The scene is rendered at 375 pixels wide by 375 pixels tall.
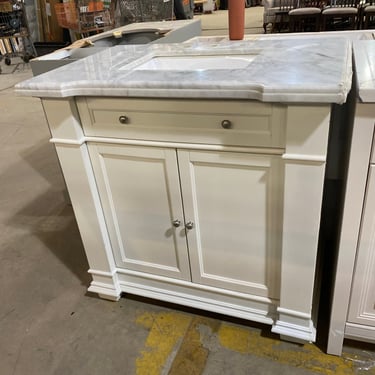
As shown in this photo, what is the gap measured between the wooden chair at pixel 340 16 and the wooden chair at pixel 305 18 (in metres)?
0.09

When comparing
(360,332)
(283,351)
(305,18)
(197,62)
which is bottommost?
(283,351)

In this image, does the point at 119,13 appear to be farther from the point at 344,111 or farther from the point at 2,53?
the point at 2,53

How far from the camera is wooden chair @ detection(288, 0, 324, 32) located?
498 cm

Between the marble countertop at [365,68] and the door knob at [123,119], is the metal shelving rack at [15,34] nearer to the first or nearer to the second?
the door knob at [123,119]

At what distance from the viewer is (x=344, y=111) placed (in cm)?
133

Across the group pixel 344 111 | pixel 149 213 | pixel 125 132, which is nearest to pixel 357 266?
pixel 344 111

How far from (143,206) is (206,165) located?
306mm

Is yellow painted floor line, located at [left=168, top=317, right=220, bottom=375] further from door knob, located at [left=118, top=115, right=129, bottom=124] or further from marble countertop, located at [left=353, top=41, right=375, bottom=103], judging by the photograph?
marble countertop, located at [left=353, top=41, right=375, bottom=103]

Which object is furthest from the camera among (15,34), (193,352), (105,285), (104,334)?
(15,34)

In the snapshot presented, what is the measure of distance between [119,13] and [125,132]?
2652mm

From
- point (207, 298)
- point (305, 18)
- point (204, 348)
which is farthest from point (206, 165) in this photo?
point (305, 18)

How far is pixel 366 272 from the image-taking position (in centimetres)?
109

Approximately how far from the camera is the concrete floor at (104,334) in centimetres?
125

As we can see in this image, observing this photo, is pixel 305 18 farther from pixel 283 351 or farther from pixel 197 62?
pixel 283 351
